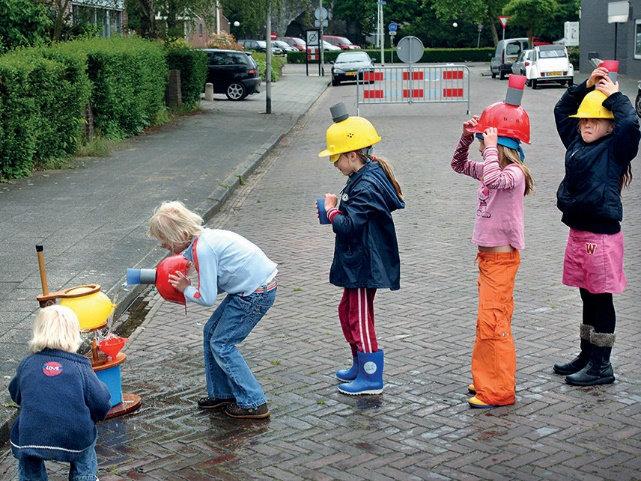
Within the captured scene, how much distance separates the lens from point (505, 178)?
5.71m

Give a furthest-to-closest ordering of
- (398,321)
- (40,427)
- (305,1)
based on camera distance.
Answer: (305,1) → (398,321) → (40,427)

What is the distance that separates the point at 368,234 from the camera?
19.3ft

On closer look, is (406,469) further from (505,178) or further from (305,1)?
(305,1)

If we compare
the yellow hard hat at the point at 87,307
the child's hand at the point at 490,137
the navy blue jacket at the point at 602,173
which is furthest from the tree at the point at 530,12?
the yellow hard hat at the point at 87,307

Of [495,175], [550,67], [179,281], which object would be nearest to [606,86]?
[495,175]

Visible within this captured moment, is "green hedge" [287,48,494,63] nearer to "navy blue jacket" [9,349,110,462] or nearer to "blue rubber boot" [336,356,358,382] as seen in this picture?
"blue rubber boot" [336,356,358,382]

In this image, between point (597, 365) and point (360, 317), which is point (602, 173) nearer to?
point (597, 365)

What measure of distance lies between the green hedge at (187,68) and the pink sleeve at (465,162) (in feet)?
69.7

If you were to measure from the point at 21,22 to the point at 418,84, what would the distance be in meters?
12.5

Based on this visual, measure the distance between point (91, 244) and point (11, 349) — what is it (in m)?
3.57

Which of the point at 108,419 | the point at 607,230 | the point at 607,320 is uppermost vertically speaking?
the point at 607,230

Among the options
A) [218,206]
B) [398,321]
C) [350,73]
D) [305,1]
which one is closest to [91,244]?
[218,206]

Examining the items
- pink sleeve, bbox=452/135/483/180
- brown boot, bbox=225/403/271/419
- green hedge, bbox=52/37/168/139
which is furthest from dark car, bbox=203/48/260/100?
brown boot, bbox=225/403/271/419

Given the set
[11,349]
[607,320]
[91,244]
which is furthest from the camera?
[91,244]
